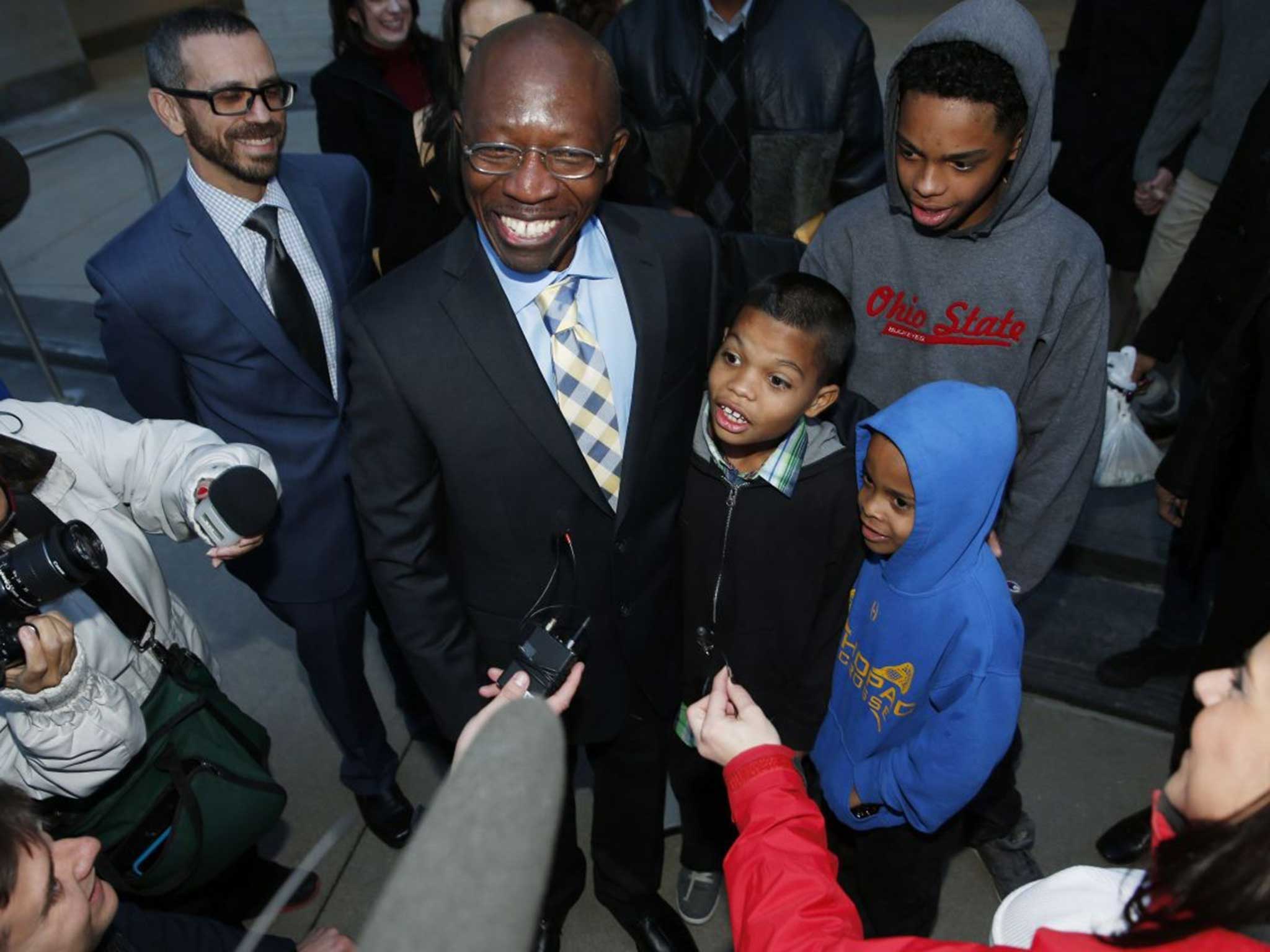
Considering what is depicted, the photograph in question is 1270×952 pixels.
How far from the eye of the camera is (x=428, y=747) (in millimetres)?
3277

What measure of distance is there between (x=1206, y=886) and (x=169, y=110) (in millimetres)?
2632

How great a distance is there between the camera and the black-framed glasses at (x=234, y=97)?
229 cm

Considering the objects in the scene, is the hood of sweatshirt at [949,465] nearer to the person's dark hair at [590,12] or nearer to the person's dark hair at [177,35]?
the person's dark hair at [177,35]

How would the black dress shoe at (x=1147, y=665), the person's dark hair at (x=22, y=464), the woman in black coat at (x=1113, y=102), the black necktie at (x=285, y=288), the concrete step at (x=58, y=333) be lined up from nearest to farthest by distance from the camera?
the person's dark hair at (x=22, y=464)
the black necktie at (x=285, y=288)
the black dress shoe at (x=1147, y=665)
the woman in black coat at (x=1113, y=102)
the concrete step at (x=58, y=333)

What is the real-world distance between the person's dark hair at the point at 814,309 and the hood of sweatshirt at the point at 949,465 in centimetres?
21

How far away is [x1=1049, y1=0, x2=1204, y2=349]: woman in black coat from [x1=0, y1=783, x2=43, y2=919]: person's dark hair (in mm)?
4329

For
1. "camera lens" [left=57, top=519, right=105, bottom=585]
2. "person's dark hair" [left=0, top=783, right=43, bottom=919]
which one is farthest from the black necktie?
"person's dark hair" [left=0, top=783, right=43, bottom=919]

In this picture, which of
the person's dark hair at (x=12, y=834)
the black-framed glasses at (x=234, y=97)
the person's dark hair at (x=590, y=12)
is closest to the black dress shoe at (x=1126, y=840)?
the person's dark hair at (x=12, y=834)

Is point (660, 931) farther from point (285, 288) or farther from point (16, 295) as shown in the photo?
point (16, 295)

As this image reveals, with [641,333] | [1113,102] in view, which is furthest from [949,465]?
[1113,102]

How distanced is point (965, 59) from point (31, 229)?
7634 millimetres

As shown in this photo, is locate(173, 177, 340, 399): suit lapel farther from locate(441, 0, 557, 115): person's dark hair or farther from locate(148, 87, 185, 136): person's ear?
locate(441, 0, 557, 115): person's dark hair

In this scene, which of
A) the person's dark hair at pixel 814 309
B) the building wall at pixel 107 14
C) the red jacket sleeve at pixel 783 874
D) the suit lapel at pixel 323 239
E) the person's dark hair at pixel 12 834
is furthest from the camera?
the building wall at pixel 107 14

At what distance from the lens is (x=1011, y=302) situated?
213 centimetres
